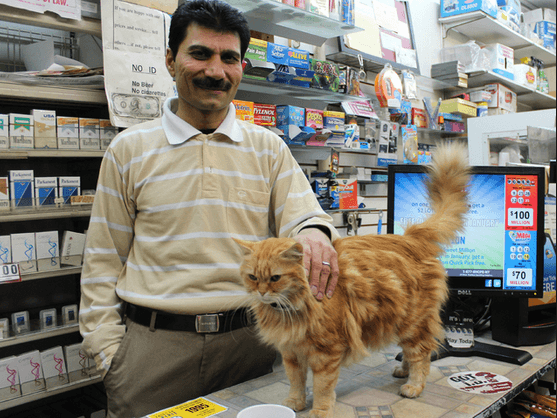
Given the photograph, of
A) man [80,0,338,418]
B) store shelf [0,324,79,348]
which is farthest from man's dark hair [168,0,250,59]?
store shelf [0,324,79,348]

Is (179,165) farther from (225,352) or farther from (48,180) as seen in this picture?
(48,180)

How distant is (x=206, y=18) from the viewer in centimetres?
136

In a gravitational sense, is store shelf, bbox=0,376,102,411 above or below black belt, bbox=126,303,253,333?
below

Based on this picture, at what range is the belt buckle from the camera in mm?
1401

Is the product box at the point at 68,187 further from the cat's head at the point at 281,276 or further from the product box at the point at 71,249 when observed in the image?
the cat's head at the point at 281,276

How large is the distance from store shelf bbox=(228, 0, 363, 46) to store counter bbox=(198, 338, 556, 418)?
1908 mm

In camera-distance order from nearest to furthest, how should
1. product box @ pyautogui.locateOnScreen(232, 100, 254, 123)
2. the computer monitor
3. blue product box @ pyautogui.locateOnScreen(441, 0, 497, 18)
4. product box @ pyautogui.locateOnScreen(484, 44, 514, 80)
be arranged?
the computer monitor
product box @ pyautogui.locateOnScreen(232, 100, 254, 123)
blue product box @ pyautogui.locateOnScreen(441, 0, 497, 18)
product box @ pyautogui.locateOnScreen(484, 44, 514, 80)

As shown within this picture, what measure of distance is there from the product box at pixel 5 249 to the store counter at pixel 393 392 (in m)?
1.23

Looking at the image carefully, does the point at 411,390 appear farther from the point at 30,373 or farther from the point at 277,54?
the point at 277,54

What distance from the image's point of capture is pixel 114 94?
1939 mm

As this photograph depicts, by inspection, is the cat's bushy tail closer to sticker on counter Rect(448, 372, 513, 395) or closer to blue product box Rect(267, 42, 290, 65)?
sticker on counter Rect(448, 372, 513, 395)

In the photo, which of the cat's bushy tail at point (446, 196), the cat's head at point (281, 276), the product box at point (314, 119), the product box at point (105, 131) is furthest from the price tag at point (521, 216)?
the product box at point (105, 131)

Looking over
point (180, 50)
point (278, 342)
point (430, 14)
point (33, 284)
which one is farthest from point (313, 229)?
point (430, 14)

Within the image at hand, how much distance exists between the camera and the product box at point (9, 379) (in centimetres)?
190
